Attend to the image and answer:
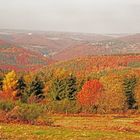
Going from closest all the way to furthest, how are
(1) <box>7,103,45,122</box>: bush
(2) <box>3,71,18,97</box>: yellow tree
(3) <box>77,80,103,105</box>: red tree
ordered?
1. (1) <box>7,103,45,122</box>: bush
2. (3) <box>77,80,103,105</box>: red tree
3. (2) <box>3,71,18,97</box>: yellow tree

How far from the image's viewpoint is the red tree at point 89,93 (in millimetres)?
114625

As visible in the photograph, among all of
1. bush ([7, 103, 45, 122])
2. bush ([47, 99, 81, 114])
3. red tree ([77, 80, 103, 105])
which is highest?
bush ([7, 103, 45, 122])

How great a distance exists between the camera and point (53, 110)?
108 metres

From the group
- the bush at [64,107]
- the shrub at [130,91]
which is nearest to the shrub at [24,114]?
the bush at [64,107]

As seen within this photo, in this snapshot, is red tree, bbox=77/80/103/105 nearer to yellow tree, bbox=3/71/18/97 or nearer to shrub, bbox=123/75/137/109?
shrub, bbox=123/75/137/109

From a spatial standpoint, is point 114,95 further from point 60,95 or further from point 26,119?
point 26,119

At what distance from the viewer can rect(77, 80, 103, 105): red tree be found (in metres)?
115

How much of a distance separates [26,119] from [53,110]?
2526 inches

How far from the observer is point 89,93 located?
118 m

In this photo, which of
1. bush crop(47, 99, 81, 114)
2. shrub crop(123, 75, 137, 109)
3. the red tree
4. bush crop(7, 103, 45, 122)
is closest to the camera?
bush crop(7, 103, 45, 122)

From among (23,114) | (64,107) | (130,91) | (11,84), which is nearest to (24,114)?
(23,114)

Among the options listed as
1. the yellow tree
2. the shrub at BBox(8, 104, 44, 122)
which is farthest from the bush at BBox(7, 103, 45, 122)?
the yellow tree

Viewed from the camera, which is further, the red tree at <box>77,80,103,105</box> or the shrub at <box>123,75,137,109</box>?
the shrub at <box>123,75,137,109</box>

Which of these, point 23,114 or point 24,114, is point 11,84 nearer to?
point 24,114
